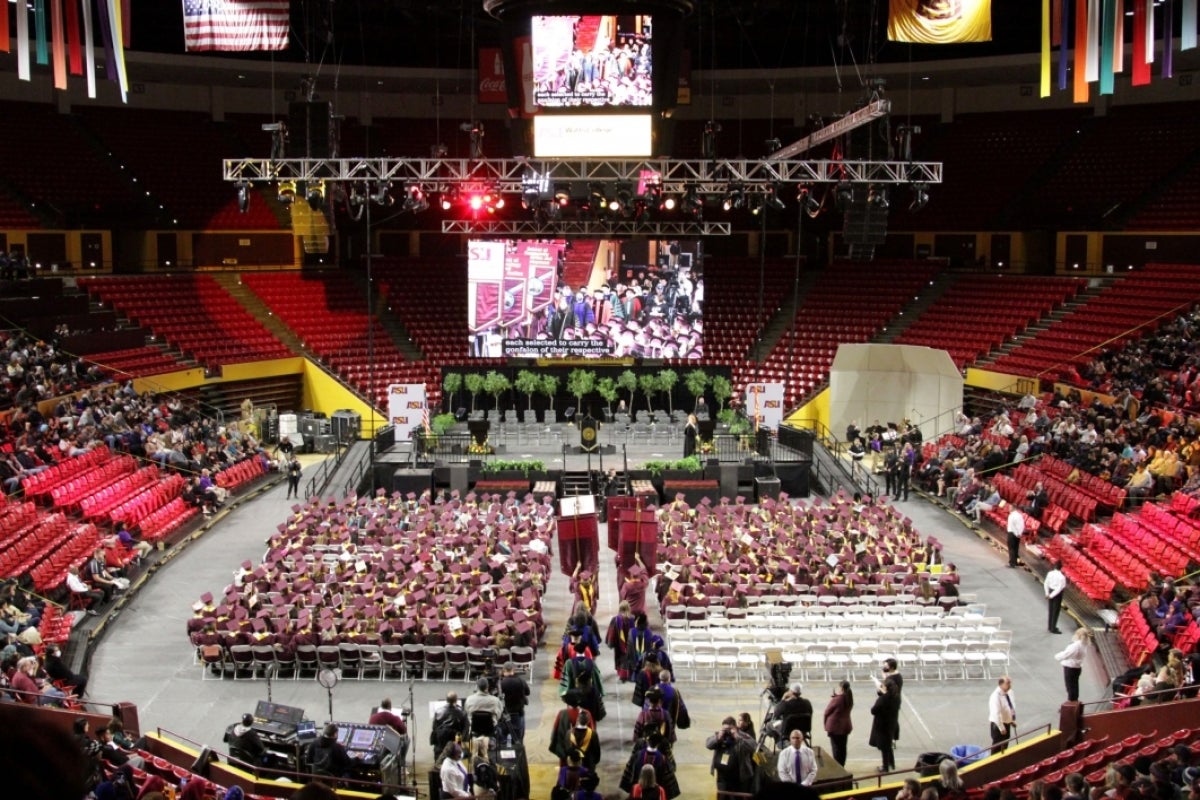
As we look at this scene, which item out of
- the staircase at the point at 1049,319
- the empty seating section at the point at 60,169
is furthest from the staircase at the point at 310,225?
the staircase at the point at 1049,319

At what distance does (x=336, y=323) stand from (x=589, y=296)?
26.9 feet

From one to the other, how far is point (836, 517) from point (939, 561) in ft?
8.49

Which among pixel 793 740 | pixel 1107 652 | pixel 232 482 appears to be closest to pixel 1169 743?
pixel 793 740

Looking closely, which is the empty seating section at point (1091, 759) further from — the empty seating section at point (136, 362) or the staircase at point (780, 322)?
the staircase at point (780, 322)

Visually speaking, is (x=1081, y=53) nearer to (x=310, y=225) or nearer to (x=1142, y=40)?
(x=1142, y=40)

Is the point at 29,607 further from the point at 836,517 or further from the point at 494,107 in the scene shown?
the point at 494,107

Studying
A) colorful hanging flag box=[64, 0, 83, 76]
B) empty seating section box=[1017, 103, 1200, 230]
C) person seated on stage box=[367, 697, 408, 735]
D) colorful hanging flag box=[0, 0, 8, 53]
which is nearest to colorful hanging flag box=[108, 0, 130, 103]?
colorful hanging flag box=[64, 0, 83, 76]

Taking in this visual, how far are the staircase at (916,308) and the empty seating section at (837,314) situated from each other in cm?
18

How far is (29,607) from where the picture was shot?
16.9 metres

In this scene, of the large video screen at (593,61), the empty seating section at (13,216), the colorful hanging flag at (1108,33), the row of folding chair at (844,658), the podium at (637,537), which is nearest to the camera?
the row of folding chair at (844,658)

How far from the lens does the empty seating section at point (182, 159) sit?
4019 centimetres

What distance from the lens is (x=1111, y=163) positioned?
39.3 meters

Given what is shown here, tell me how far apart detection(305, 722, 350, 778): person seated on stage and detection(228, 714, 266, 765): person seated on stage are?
736 mm

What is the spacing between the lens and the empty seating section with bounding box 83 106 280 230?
40188 mm
